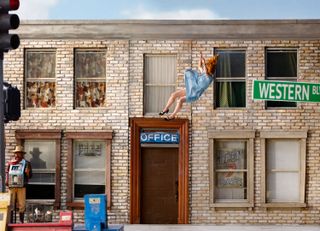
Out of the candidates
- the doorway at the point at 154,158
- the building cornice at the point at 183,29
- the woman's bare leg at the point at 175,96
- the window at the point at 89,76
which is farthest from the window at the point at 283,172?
the window at the point at 89,76

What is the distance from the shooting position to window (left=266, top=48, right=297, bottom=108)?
19609 millimetres

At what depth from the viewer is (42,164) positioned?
1995 cm

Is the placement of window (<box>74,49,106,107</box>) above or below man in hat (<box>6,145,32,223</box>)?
above

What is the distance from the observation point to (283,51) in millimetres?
19594

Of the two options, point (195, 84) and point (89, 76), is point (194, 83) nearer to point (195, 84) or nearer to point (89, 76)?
point (195, 84)

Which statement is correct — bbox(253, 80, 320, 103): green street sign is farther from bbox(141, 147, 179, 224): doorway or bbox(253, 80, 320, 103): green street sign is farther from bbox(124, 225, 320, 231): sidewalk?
bbox(141, 147, 179, 224): doorway

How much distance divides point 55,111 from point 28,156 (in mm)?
1435

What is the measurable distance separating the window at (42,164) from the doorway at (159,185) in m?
2.31

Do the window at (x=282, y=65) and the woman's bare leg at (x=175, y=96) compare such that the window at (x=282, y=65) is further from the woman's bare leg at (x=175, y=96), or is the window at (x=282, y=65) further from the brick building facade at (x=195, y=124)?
the woman's bare leg at (x=175, y=96)

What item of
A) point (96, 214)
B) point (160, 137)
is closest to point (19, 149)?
point (160, 137)

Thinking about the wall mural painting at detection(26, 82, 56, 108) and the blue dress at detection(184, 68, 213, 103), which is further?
the wall mural painting at detection(26, 82, 56, 108)

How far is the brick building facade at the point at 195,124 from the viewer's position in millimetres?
19391

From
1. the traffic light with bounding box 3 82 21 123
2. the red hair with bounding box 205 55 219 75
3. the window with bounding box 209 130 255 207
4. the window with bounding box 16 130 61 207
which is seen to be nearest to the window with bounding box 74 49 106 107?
the window with bounding box 16 130 61 207

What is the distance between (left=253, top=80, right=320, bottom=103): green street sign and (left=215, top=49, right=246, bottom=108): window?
4188 mm
